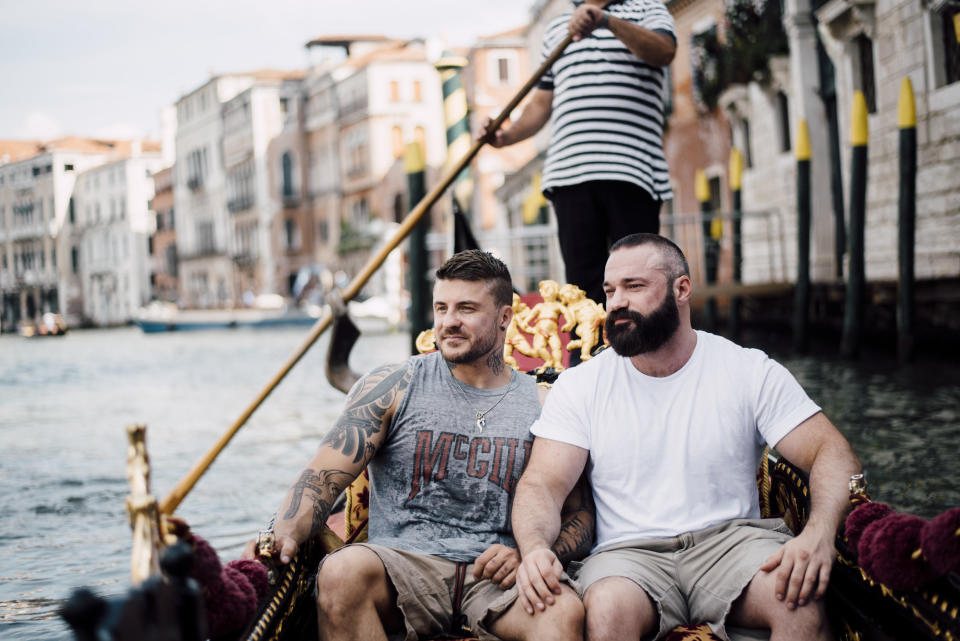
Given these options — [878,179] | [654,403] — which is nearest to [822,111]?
[878,179]

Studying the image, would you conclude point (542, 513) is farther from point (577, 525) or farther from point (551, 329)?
point (551, 329)

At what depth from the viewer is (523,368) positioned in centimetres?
289

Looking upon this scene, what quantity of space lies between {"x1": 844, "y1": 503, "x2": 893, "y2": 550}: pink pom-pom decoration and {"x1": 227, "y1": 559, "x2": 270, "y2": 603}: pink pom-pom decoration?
3.04 feet

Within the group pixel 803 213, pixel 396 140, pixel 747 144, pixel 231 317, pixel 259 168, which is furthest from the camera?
pixel 259 168

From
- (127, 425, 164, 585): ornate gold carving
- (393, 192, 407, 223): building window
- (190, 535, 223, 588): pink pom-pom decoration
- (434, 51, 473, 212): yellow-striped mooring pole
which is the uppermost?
(393, 192, 407, 223): building window

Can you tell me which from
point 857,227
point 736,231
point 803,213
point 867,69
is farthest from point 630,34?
point 736,231

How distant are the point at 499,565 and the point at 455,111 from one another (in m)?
3.88

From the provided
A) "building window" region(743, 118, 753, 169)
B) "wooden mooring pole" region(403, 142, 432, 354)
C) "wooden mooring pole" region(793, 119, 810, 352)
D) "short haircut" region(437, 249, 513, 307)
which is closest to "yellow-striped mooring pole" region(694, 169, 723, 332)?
"wooden mooring pole" region(793, 119, 810, 352)

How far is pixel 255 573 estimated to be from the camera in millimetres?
1800

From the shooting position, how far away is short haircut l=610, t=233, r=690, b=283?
82.1 inches

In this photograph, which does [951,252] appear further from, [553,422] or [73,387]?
[73,387]

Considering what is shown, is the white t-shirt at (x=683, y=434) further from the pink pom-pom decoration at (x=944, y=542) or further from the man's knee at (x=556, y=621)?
the pink pom-pom decoration at (x=944, y=542)

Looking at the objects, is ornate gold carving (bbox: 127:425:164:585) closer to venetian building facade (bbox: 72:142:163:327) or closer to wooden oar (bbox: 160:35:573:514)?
wooden oar (bbox: 160:35:573:514)

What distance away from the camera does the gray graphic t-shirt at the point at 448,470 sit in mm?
2109
